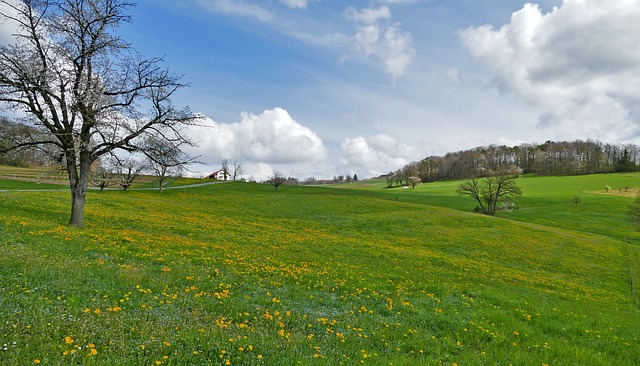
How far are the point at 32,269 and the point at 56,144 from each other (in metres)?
11.6

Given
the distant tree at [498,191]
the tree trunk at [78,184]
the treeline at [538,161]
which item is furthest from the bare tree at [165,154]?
the treeline at [538,161]

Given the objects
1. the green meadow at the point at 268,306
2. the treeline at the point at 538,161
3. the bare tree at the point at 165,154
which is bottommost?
the green meadow at the point at 268,306

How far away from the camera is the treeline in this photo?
147 metres

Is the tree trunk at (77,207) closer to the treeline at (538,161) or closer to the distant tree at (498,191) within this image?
the distant tree at (498,191)

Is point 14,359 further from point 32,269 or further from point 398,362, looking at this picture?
point 398,362

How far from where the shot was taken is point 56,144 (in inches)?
700

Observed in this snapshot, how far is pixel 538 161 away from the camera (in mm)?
164750

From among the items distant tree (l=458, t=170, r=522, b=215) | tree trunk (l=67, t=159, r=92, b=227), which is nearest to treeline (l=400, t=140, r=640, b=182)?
distant tree (l=458, t=170, r=522, b=215)

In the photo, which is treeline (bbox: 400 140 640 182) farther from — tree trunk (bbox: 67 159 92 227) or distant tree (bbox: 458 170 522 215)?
tree trunk (bbox: 67 159 92 227)

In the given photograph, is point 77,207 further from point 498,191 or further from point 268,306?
point 498,191

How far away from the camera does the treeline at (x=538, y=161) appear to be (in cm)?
14712

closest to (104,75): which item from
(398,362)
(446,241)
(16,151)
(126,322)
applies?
(16,151)

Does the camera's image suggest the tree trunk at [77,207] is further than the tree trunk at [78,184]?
Yes

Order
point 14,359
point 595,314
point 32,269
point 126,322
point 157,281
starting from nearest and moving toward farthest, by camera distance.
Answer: point 14,359, point 126,322, point 32,269, point 157,281, point 595,314
